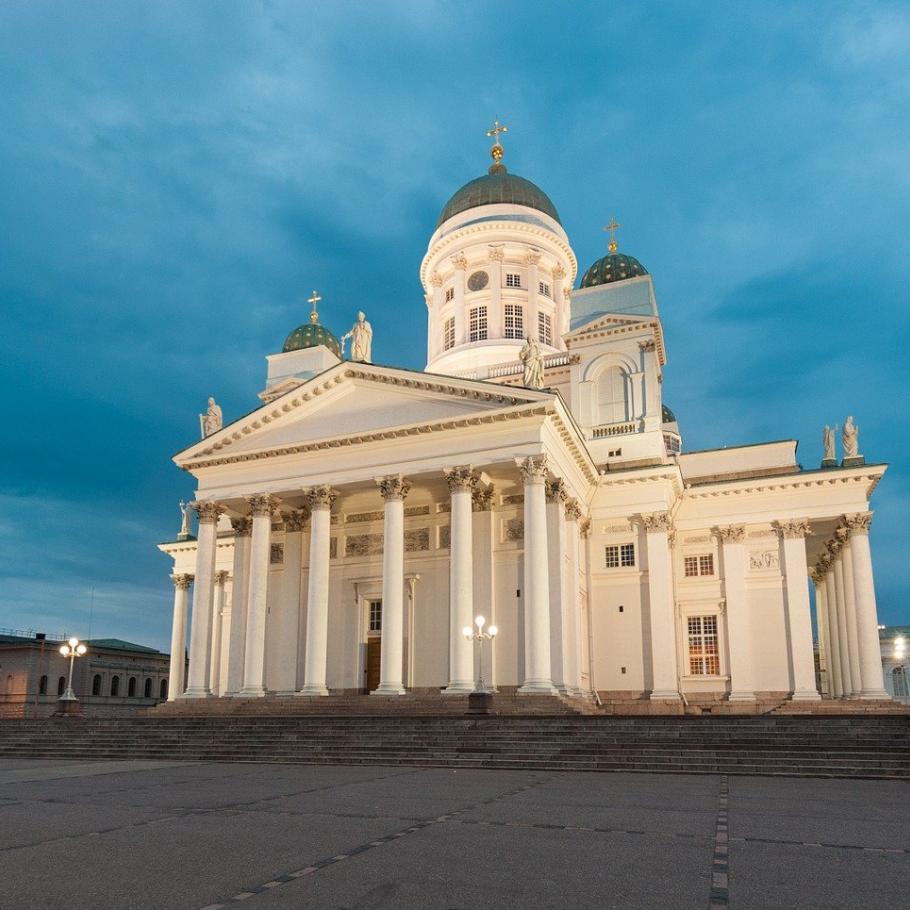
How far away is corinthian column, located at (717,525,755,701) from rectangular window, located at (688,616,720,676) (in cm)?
92

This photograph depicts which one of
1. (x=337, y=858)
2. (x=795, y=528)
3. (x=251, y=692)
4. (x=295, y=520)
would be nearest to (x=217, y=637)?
(x=295, y=520)

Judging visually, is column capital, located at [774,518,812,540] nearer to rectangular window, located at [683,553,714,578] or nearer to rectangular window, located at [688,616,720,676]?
rectangular window, located at [683,553,714,578]

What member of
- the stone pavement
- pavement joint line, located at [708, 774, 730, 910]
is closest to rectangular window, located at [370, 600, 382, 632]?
the stone pavement

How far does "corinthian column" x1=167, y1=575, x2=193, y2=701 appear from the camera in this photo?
4666 centimetres

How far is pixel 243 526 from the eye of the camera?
36.6m

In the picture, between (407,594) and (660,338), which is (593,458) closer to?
(660,338)

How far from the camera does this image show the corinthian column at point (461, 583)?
2888cm

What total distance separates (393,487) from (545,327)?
23.3 m

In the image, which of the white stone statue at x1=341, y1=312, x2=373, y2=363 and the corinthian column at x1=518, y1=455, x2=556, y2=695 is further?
the white stone statue at x1=341, y1=312, x2=373, y2=363

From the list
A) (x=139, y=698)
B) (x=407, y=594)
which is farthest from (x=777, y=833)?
(x=139, y=698)

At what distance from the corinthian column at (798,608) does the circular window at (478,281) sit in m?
23.0

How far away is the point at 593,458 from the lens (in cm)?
3900

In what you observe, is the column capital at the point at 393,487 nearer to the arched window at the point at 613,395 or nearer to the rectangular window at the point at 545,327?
the arched window at the point at 613,395

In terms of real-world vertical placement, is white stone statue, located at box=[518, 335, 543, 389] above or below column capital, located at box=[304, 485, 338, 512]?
above
